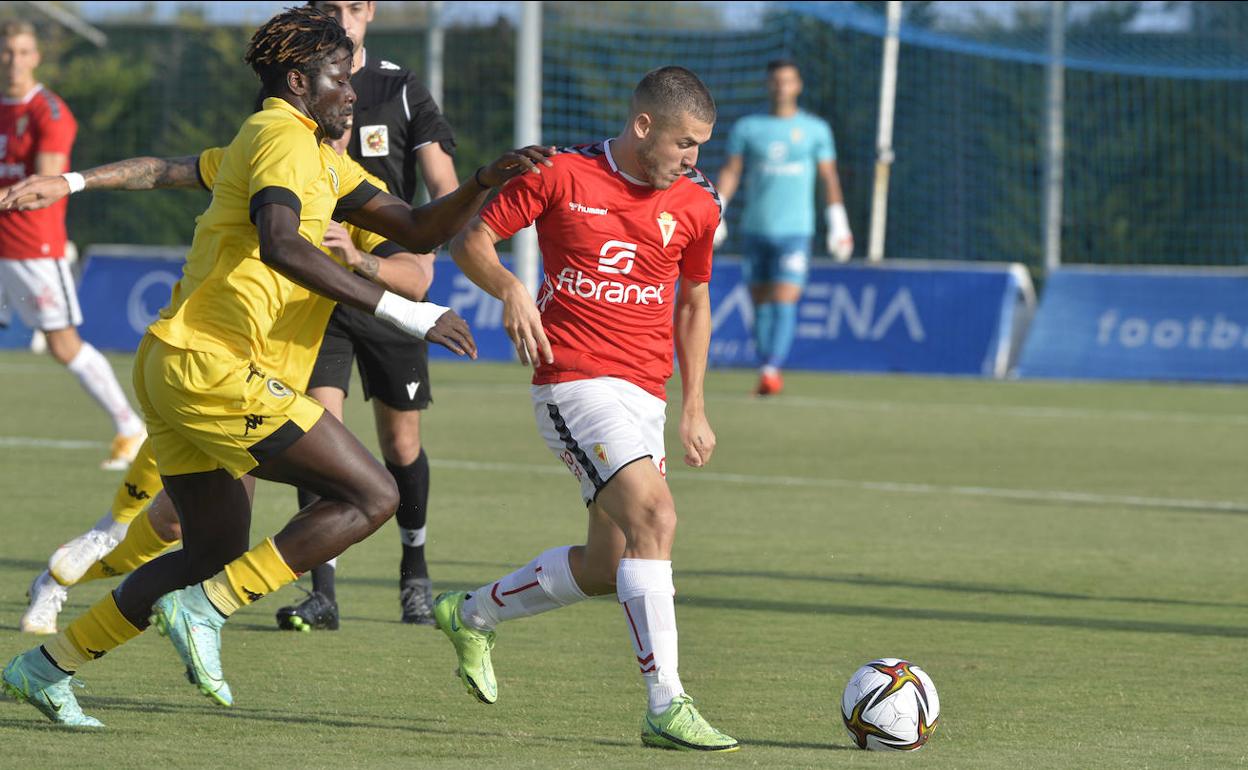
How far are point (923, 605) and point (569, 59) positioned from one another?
14.5 metres

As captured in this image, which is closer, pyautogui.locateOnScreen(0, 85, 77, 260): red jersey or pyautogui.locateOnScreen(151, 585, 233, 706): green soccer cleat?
pyautogui.locateOnScreen(151, 585, 233, 706): green soccer cleat

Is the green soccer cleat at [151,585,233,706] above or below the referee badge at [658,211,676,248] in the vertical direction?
below

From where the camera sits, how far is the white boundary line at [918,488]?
10.5 metres

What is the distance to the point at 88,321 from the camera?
20.6 metres

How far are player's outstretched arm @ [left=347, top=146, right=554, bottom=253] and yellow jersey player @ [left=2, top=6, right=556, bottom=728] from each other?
0.30 meters

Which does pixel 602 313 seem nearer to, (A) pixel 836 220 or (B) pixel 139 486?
(B) pixel 139 486

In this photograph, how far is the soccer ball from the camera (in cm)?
502

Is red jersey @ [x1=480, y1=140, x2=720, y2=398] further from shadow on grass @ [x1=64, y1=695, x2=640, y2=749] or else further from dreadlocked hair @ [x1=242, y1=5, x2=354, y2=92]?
shadow on grass @ [x1=64, y1=695, x2=640, y2=749]

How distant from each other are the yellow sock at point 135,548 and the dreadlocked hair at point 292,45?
146cm

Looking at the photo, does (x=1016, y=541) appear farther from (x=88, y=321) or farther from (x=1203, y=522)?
(x=88, y=321)

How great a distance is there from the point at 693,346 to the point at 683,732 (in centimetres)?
129

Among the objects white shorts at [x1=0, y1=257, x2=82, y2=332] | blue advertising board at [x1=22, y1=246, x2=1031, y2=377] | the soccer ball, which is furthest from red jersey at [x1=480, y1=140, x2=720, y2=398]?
blue advertising board at [x1=22, y1=246, x2=1031, y2=377]

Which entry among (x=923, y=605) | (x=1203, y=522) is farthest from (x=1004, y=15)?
(x=923, y=605)

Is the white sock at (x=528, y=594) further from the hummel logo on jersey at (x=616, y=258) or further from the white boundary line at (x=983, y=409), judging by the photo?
the white boundary line at (x=983, y=409)
